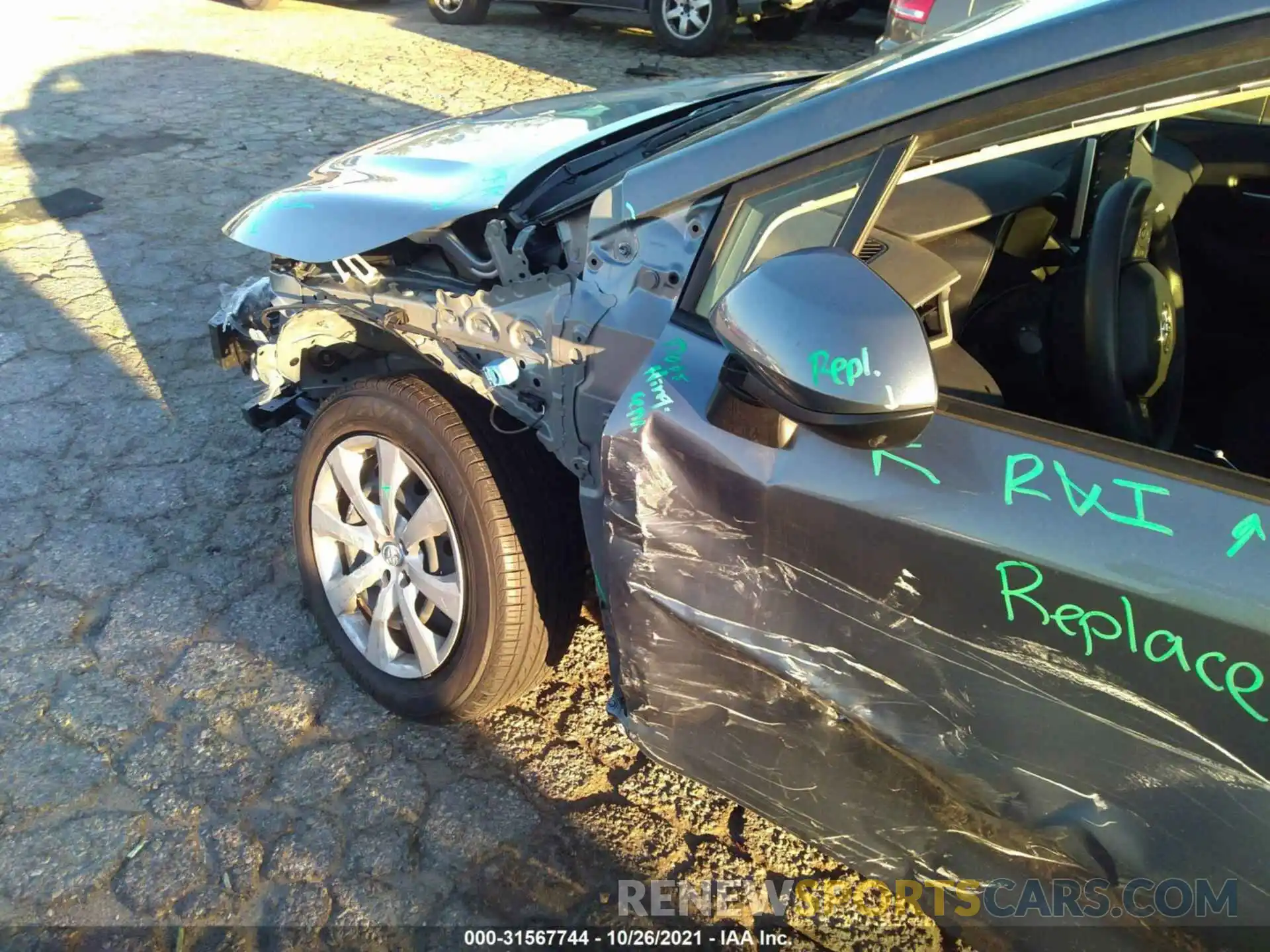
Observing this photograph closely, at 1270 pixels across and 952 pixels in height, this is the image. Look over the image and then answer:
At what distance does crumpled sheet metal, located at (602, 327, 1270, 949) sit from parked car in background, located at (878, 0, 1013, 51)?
3890 millimetres

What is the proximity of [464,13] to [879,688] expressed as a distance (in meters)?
10.8

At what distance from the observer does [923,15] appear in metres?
4.95

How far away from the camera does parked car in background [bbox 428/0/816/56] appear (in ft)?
28.9

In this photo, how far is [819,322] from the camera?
1250 millimetres

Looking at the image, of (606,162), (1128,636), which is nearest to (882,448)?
(1128,636)

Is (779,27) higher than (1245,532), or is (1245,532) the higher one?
(1245,532)

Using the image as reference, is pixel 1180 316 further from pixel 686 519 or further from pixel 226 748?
pixel 226 748

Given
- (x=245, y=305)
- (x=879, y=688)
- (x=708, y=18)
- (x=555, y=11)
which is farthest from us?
(x=555, y=11)

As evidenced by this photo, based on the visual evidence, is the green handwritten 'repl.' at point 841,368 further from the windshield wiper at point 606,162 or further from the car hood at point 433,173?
the car hood at point 433,173

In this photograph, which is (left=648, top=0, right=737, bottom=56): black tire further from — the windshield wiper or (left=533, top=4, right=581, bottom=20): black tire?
the windshield wiper

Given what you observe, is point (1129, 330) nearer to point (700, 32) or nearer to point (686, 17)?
point (700, 32)

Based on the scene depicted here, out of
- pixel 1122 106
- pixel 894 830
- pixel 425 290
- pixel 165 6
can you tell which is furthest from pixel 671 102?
pixel 165 6

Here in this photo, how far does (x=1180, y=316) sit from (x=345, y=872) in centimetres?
206

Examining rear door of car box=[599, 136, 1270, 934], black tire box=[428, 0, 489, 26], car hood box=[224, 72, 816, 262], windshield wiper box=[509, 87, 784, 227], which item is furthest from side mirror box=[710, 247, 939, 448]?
black tire box=[428, 0, 489, 26]
